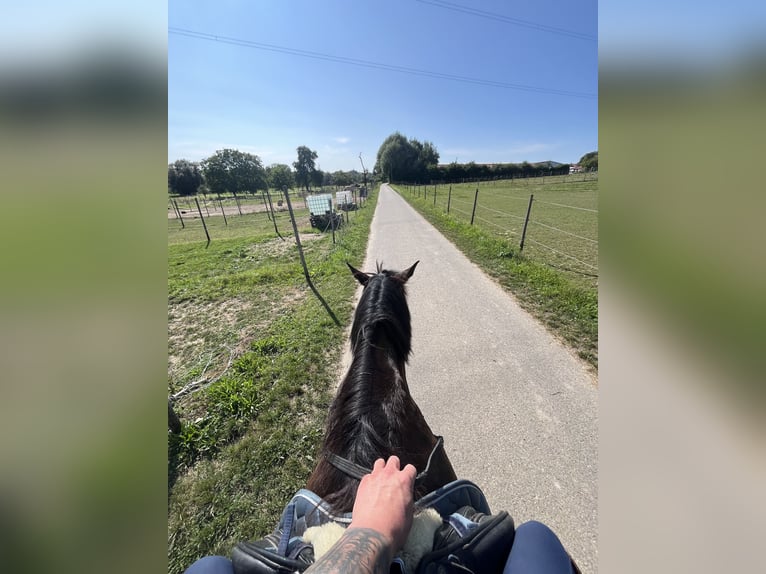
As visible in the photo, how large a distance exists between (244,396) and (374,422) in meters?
2.16

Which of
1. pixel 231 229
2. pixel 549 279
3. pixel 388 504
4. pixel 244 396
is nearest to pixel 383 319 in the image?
pixel 388 504

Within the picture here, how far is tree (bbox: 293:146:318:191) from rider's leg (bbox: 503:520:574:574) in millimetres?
75948

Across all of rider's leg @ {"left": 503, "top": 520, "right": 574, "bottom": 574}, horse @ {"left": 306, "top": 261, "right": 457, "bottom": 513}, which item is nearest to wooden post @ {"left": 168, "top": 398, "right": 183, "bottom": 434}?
horse @ {"left": 306, "top": 261, "right": 457, "bottom": 513}

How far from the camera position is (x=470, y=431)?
2.98 m

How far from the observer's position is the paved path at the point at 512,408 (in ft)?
7.76

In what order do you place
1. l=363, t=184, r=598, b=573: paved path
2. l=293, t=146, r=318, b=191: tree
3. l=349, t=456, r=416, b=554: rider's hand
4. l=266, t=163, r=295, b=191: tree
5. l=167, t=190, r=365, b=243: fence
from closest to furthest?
l=349, t=456, r=416, b=554: rider's hand
l=363, t=184, r=598, b=573: paved path
l=167, t=190, r=365, b=243: fence
l=266, t=163, r=295, b=191: tree
l=293, t=146, r=318, b=191: tree

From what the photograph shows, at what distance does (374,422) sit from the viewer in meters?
1.97

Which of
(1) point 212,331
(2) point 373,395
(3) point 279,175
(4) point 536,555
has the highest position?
(3) point 279,175

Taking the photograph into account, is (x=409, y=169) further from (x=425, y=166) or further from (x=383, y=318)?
(x=383, y=318)

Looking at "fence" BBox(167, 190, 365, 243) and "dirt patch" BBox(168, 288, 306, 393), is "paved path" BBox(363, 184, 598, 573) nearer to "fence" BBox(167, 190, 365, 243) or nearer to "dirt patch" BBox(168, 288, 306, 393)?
"dirt patch" BBox(168, 288, 306, 393)

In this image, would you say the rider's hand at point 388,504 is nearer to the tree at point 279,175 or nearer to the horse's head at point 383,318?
the horse's head at point 383,318

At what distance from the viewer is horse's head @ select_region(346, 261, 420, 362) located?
2.49 meters
